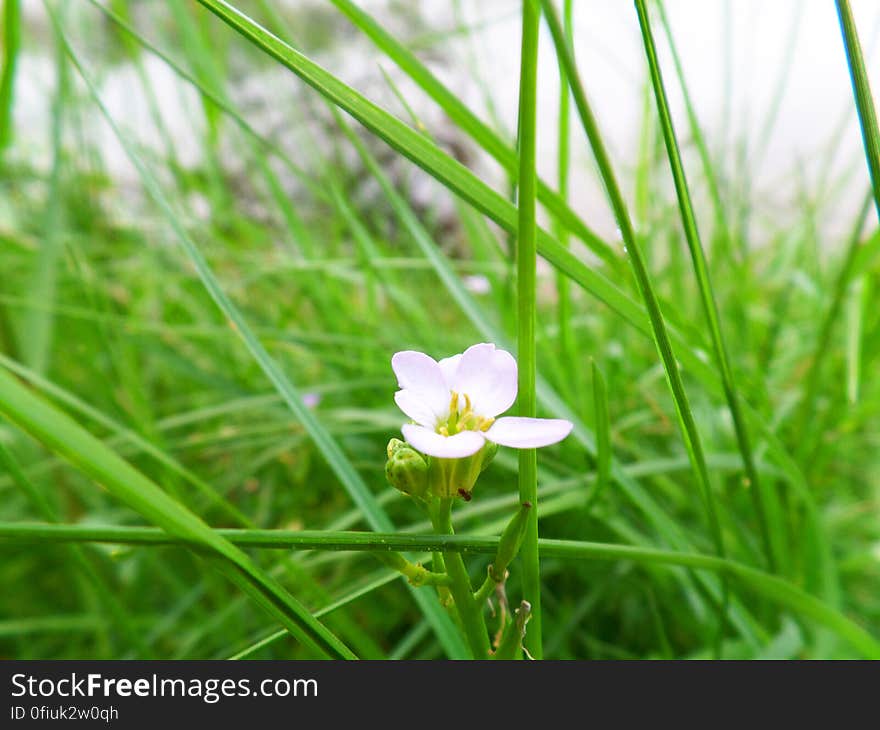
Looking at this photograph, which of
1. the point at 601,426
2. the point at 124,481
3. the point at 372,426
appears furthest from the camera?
the point at 372,426

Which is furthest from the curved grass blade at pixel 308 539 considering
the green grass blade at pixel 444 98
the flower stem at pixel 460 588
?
the green grass blade at pixel 444 98

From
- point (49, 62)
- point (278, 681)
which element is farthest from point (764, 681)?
point (49, 62)

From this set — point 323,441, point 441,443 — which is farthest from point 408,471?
point 323,441

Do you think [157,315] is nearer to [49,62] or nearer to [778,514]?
[778,514]

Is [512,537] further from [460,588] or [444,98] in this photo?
[444,98]

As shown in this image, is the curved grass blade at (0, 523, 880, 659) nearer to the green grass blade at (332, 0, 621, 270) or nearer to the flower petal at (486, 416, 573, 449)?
the flower petal at (486, 416, 573, 449)

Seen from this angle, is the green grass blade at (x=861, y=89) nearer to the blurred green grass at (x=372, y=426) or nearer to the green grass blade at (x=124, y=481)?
the blurred green grass at (x=372, y=426)
